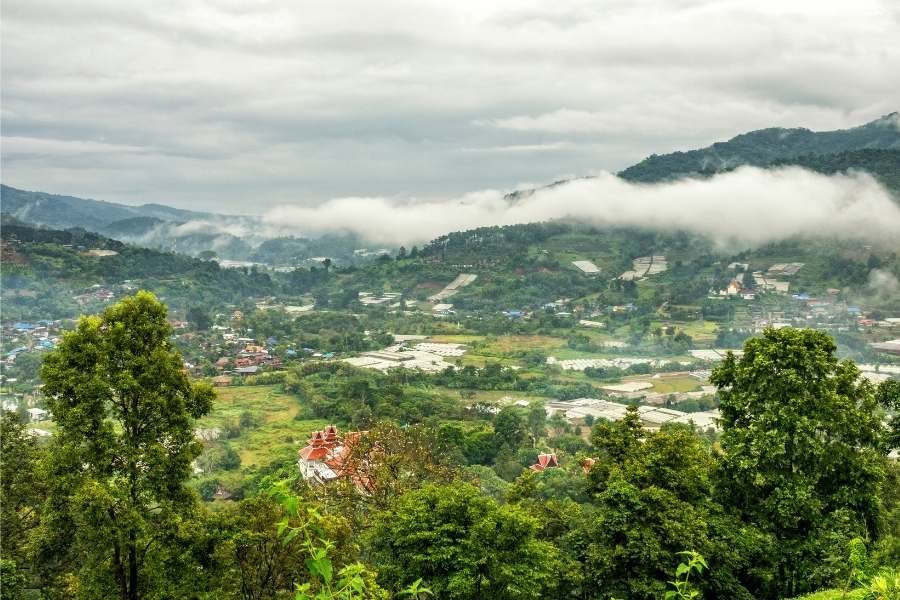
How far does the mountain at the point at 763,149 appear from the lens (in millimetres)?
158375

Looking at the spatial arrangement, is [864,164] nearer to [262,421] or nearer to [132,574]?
[262,421]

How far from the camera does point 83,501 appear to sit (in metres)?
8.21

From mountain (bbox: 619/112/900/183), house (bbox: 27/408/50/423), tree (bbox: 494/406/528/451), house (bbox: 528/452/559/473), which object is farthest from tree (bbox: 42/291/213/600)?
mountain (bbox: 619/112/900/183)

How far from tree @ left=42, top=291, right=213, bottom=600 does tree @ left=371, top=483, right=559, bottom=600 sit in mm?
3891

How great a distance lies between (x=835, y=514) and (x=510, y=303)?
83334mm

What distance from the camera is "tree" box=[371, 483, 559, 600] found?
10.6 meters

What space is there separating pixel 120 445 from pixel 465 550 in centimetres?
576

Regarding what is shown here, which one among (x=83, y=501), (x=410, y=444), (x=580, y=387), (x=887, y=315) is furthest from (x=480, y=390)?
(x=887, y=315)

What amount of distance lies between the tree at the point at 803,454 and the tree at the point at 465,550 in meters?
3.94

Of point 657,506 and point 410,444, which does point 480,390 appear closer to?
point 410,444

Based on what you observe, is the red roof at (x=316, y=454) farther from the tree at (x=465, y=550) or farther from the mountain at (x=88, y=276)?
the mountain at (x=88, y=276)

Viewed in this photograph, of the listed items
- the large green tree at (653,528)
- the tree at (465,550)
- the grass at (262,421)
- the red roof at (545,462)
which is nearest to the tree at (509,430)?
the red roof at (545,462)

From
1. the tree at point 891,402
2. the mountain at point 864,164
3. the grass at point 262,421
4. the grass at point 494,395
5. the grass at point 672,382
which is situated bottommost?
the grass at point 672,382

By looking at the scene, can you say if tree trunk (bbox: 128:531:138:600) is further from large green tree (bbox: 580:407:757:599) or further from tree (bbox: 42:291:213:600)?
large green tree (bbox: 580:407:757:599)
